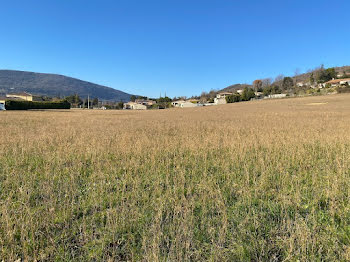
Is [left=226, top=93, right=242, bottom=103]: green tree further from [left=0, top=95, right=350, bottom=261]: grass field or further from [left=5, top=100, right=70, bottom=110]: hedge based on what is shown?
[left=0, top=95, right=350, bottom=261]: grass field

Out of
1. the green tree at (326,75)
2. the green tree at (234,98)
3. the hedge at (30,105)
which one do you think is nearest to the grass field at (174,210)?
the hedge at (30,105)

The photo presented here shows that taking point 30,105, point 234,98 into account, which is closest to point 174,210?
point 30,105

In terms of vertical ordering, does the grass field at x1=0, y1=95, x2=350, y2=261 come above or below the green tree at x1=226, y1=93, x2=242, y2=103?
below

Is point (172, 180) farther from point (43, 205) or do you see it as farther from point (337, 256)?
point (337, 256)

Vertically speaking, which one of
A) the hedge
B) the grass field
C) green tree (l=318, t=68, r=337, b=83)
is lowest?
the grass field

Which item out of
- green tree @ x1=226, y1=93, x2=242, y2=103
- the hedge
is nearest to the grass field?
the hedge

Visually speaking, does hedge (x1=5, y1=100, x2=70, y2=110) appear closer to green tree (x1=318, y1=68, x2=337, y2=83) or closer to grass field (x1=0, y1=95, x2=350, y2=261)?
grass field (x1=0, y1=95, x2=350, y2=261)

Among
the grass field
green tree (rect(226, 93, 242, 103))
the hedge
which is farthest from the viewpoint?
green tree (rect(226, 93, 242, 103))

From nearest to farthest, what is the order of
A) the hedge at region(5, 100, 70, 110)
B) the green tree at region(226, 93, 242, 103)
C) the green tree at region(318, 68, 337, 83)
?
1. the hedge at region(5, 100, 70, 110)
2. the green tree at region(226, 93, 242, 103)
3. the green tree at region(318, 68, 337, 83)


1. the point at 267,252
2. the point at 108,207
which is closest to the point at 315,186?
the point at 267,252

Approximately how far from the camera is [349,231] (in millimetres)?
2693

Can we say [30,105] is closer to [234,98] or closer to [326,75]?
[234,98]

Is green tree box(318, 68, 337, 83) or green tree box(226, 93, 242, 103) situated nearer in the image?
green tree box(226, 93, 242, 103)

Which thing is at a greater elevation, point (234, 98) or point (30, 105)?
point (234, 98)
